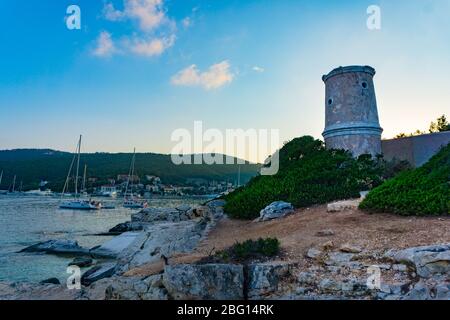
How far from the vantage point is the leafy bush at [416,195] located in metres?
10.9

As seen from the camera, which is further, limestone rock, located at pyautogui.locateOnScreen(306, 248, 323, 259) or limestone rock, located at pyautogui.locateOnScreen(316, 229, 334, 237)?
limestone rock, located at pyautogui.locateOnScreen(316, 229, 334, 237)

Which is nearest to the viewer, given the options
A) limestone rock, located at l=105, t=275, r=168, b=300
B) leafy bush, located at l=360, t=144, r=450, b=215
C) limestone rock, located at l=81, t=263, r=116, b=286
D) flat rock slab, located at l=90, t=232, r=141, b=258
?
limestone rock, located at l=105, t=275, r=168, b=300

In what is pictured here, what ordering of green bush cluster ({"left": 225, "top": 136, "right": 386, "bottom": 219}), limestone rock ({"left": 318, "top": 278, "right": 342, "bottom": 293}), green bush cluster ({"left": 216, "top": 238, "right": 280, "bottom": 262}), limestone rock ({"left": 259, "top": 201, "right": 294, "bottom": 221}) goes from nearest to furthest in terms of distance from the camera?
limestone rock ({"left": 318, "top": 278, "right": 342, "bottom": 293}) → green bush cluster ({"left": 216, "top": 238, "right": 280, "bottom": 262}) → limestone rock ({"left": 259, "top": 201, "right": 294, "bottom": 221}) → green bush cluster ({"left": 225, "top": 136, "right": 386, "bottom": 219})

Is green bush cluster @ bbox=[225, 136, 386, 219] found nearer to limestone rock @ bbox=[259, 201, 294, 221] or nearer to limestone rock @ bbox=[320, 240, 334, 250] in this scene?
limestone rock @ bbox=[259, 201, 294, 221]

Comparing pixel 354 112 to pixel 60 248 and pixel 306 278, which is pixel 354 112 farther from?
pixel 60 248

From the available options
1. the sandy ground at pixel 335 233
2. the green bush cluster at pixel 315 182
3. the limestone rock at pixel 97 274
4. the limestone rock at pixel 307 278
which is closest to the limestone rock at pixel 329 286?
the limestone rock at pixel 307 278

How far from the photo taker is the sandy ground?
8.60m

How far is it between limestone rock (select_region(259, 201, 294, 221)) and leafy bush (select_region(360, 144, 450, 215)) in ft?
10.8

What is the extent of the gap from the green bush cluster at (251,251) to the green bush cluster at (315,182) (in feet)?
22.8

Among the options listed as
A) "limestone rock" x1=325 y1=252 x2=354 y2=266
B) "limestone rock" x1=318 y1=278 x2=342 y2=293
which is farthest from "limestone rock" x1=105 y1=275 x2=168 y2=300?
"limestone rock" x1=325 y1=252 x2=354 y2=266

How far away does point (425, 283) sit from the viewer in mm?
6367

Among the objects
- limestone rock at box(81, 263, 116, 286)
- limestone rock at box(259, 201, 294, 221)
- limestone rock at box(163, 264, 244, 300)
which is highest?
limestone rock at box(259, 201, 294, 221)
